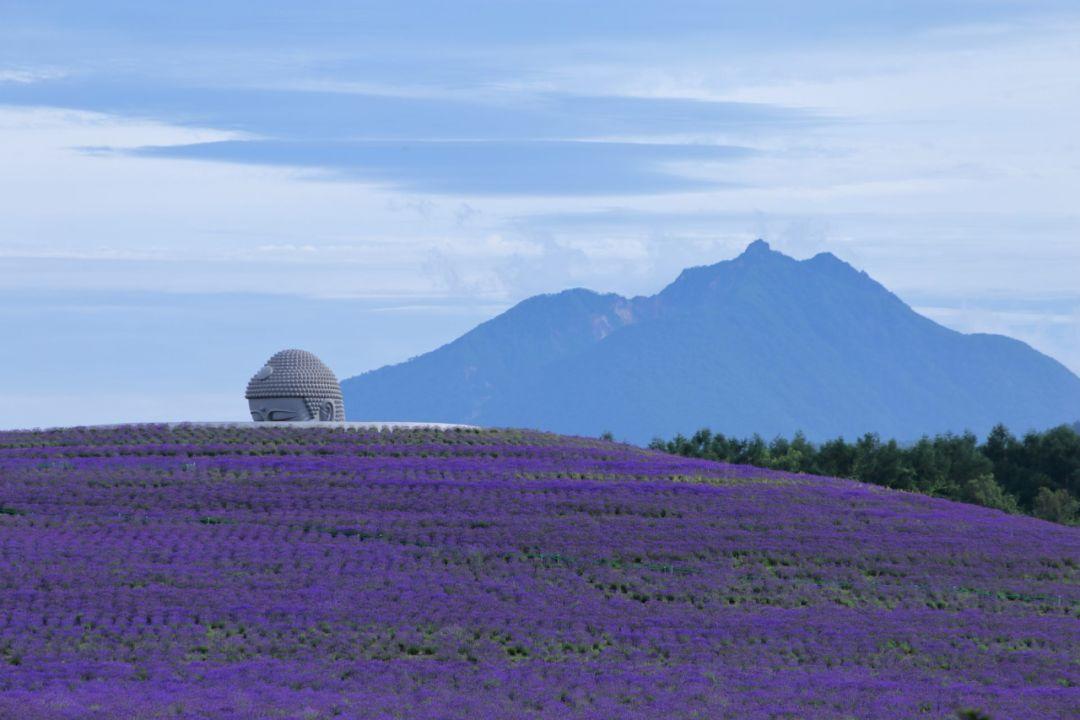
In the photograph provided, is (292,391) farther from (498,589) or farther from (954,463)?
(954,463)

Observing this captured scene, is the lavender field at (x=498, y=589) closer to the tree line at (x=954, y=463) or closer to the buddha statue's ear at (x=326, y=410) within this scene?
the buddha statue's ear at (x=326, y=410)

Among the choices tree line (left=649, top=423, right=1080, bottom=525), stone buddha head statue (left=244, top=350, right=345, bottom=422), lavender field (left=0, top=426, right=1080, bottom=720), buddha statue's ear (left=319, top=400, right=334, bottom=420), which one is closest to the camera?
lavender field (left=0, top=426, right=1080, bottom=720)

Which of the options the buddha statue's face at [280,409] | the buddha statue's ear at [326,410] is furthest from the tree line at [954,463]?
the buddha statue's face at [280,409]

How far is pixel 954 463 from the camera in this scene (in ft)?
285

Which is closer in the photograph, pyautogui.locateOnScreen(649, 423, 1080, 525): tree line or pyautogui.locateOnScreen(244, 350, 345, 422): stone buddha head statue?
pyautogui.locateOnScreen(244, 350, 345, 422): stone buddha head statue

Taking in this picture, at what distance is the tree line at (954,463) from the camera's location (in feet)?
261

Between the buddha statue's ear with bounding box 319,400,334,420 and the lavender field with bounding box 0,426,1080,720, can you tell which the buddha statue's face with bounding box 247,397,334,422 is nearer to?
the buddha statue's ear with bounding box 319,400,334,420

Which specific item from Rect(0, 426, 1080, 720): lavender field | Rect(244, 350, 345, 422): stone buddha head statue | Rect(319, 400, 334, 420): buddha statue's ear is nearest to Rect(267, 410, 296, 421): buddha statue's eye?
Rect(244, 350, 345, 422): stone buddha head statue

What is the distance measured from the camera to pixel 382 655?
33.9 metres

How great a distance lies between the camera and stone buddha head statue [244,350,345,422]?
7569 centimetres

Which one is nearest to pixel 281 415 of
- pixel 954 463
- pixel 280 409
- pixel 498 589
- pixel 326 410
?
pixel 280 409

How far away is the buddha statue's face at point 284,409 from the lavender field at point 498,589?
896 cm

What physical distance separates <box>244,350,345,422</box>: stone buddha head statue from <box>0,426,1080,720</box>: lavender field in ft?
29.3

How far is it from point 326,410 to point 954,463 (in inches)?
1440
